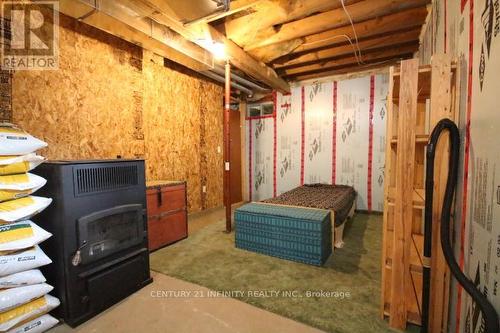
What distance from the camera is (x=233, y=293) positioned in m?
2.08

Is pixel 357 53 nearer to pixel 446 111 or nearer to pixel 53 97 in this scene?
pixel 446 111

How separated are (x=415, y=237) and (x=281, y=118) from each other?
3.91 m

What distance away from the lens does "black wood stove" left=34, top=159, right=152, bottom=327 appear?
5.49ft

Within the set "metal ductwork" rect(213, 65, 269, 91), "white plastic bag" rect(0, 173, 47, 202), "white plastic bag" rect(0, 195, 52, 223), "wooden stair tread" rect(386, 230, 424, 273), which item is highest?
"metal ductwork" rect(213, 65, 269, 91)

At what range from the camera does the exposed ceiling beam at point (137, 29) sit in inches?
86.7

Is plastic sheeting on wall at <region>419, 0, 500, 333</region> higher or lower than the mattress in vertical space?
higher

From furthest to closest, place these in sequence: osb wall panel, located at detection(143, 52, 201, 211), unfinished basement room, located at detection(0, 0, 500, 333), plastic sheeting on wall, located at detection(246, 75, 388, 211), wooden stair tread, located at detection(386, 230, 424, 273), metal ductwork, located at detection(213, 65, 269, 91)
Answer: plastic sheeting on wall, located at detection(246, 75, 388, 211) < metal ductwork, located at detection(213, 65, 269, 91) < osb wall panel, located at detection(143, 52, 201, 211) < wooden stair tread, located at detection(386, 230, 424, 273) < unfinished basement room, located at detection(0, 0, 500, 333)

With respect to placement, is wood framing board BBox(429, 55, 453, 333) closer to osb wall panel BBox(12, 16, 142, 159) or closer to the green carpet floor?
the green carpet floor

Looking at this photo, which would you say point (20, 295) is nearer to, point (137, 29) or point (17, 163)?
point (17, 163)

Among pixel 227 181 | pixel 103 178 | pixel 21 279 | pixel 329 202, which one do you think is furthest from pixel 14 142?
pixel 329 202

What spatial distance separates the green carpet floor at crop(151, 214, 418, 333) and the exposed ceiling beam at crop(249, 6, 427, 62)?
2799 mm

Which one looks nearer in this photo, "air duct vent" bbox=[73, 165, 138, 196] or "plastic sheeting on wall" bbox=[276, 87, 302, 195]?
"air duct vent" bbox=[73, 165, 138, 196]

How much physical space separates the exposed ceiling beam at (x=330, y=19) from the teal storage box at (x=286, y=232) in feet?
7.48

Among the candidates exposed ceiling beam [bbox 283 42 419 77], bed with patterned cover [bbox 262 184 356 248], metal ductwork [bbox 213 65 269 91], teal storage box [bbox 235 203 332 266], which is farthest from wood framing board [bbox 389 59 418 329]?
metal ductwork [bbox 213 65 269 91]
